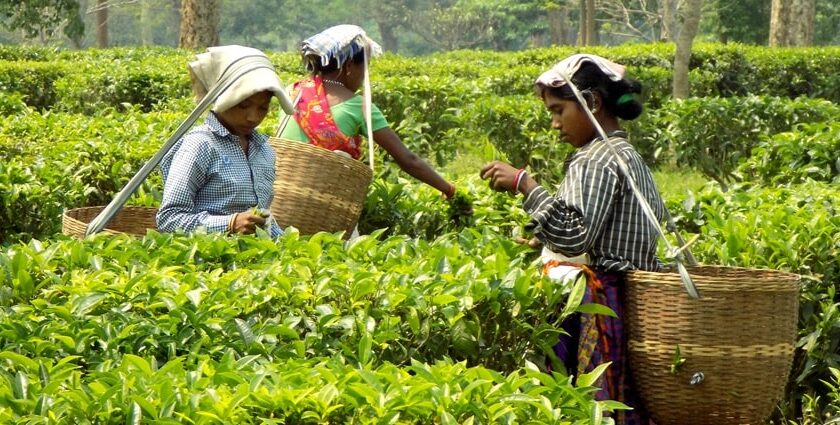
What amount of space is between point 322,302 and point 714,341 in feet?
3.70

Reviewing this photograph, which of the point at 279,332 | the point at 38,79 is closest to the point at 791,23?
the point at 38,79

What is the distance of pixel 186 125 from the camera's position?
178 inches

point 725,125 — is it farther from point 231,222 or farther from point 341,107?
point 231,222

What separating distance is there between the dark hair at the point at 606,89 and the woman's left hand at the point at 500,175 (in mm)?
269

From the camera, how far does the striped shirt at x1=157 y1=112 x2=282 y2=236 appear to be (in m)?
4.60

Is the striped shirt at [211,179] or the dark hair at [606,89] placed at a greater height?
the dark hair at [606,89]

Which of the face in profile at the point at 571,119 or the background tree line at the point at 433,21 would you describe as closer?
the face in profile at the point at 571,119

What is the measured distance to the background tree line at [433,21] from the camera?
23.0 meters

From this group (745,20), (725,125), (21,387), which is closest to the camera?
(21,387)

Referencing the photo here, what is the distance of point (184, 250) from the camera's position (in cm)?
416

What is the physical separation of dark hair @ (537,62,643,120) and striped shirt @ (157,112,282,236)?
1120 millimetres

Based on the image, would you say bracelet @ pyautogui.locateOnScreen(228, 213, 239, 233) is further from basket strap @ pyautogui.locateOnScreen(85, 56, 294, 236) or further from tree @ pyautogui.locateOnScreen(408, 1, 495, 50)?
tree @ pyautogui.locateOnScreen(408, 1, 495, 50)

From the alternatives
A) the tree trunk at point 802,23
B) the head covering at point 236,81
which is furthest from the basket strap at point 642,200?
the tree trunk at point 802,23

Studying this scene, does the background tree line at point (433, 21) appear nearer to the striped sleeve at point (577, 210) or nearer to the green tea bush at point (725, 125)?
the green tea bush at point (725, 125)
